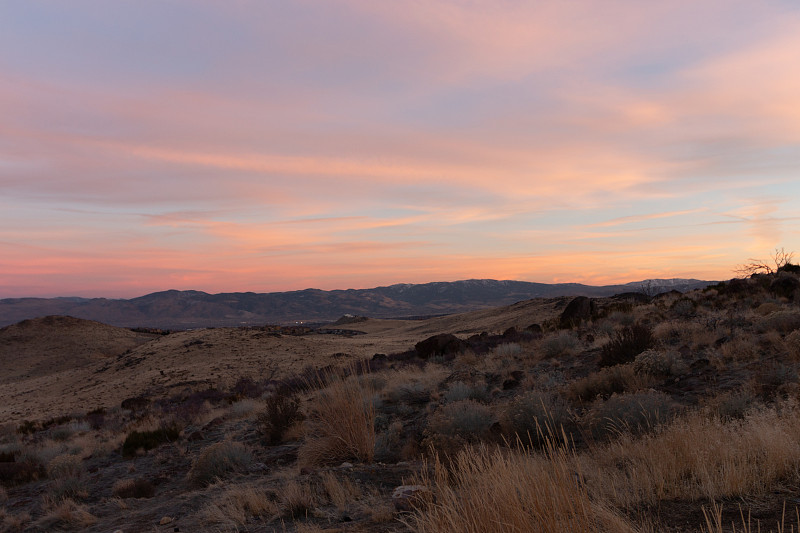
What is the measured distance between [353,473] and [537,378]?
19.3ft

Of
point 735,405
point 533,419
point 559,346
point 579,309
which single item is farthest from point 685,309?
point 533,419

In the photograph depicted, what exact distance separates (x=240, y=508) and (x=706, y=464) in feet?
17.4

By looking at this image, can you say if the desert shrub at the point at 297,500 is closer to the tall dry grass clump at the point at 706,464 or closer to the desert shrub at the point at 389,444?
the desert shrub at the point at 389,444

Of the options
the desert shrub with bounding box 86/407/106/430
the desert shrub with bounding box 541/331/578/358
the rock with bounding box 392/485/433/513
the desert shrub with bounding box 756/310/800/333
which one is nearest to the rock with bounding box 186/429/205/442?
the desert shrub with bounding box 86/407/106/430

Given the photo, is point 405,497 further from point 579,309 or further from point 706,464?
point 579,309

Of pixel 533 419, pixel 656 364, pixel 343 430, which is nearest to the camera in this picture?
pixel 533 419

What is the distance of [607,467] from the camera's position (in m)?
4.79

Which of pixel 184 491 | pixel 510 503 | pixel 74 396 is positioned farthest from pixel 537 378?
pixel 74 396

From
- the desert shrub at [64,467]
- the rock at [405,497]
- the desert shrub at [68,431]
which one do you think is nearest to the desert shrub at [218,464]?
the desert shrub at [64,467]

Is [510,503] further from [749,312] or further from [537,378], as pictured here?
[749,312]

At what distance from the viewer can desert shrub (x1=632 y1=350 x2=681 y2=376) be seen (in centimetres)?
900

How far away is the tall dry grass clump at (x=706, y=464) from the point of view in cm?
402

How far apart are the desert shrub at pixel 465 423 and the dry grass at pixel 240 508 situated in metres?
2.79

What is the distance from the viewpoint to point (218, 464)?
8.23 meters
